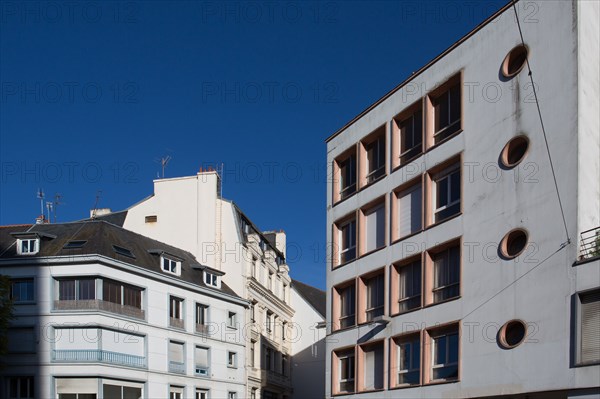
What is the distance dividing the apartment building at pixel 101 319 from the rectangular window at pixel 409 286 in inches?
817

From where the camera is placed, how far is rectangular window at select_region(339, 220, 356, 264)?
33500mm

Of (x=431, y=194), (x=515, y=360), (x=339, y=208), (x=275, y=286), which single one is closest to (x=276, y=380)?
(x=275, y=286)

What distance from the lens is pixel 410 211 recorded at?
29.6 m

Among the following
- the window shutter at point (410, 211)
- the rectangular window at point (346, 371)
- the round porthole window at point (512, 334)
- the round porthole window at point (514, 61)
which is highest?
the round porthole window at point (514, 61)

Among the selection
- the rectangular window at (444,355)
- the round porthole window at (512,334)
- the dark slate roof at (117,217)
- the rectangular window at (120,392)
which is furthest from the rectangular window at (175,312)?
the round porthole window at (512,334)

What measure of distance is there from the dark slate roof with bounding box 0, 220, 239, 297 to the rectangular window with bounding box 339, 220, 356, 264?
16923 mm

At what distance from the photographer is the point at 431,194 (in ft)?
92.5

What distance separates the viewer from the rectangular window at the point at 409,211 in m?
29.1

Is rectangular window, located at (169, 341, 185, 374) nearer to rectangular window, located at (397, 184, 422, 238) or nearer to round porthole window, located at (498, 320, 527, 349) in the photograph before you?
rectangular window, located at (397, 184, 422, 238)

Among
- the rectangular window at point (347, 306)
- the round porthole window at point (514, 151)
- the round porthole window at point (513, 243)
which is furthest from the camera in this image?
the rectangular window at point (347, 306)

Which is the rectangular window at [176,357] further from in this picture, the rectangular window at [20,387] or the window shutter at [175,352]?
the rectangular window at [20,387]

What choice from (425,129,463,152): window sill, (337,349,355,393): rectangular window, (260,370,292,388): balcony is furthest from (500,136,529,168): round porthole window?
(260,370,292,388): balcony

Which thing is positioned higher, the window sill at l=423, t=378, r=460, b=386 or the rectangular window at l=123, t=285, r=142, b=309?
the rectangular window at l=123, t=285, r=142, b=309

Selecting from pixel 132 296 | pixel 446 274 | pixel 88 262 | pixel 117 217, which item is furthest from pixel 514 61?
pixel 117 217
